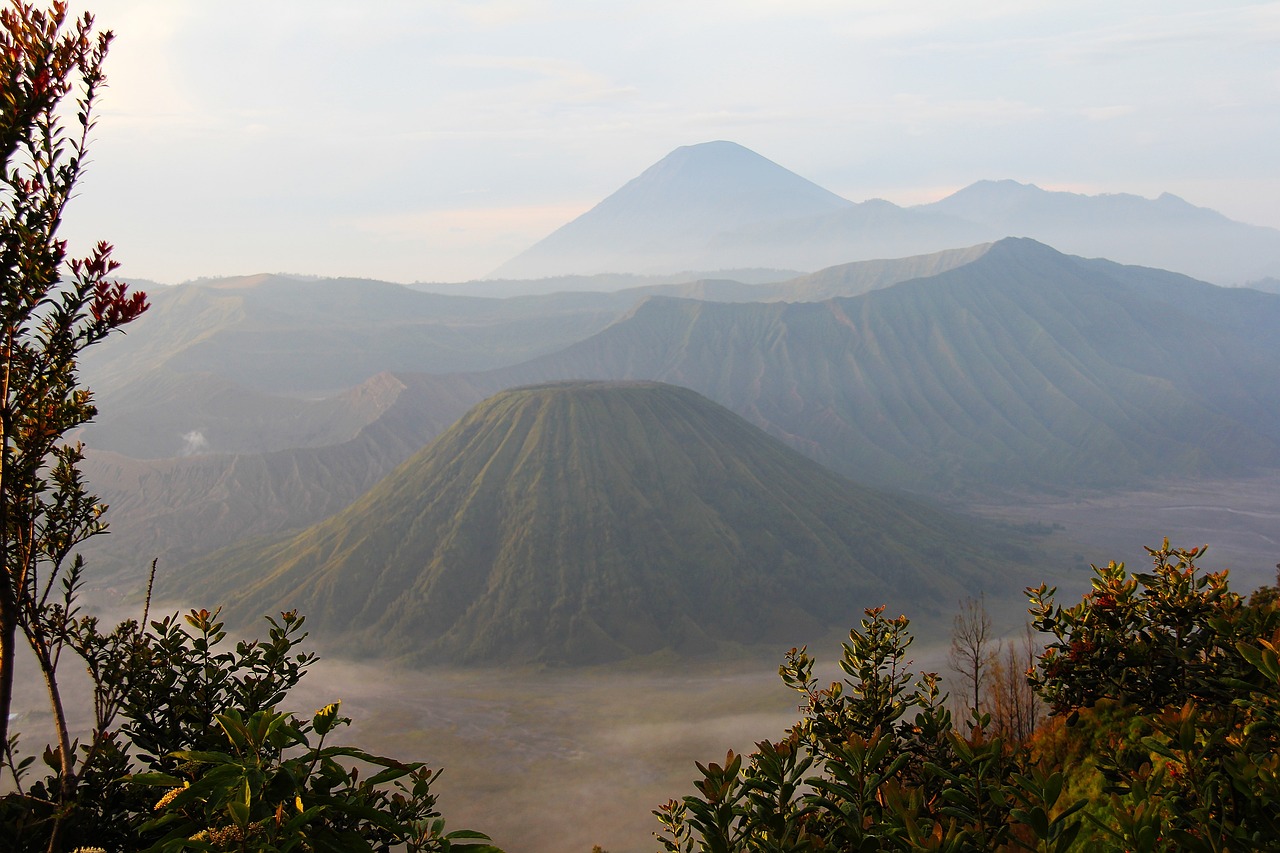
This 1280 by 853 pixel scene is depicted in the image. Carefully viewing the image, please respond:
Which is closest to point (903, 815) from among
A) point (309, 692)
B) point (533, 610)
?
point (309, 692)

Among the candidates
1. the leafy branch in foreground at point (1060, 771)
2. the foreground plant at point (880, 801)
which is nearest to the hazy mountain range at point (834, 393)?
the leafy branch in foreground at point (1060, 771)

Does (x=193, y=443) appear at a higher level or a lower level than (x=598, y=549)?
higher

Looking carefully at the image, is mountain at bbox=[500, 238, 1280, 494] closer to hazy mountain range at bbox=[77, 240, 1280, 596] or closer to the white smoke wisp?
hazy mountain range at bbox=[77, 240, 1280, 596]

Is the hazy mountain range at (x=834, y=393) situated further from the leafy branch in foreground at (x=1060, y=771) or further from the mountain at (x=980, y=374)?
the leafy branch in foreground at (x=1060, y=771)

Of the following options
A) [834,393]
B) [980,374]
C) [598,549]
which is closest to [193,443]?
[598,549]

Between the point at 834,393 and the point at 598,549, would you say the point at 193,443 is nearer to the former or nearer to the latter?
the point at 598,549

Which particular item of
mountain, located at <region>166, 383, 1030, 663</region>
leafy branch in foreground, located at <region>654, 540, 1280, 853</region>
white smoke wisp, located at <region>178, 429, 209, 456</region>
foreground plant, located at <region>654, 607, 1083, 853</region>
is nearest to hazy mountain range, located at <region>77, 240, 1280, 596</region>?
white smoke wisp, located at <region>178, 429, 209, 456</region>

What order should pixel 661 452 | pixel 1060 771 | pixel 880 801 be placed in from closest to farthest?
1. pixel 880 801
2. pixel 1060 771
3. pixel 661 452
